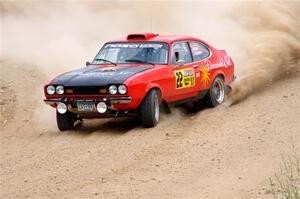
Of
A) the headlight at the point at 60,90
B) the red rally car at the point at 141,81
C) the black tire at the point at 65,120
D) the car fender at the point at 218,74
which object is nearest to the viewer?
the red rally car at the point at 141,81

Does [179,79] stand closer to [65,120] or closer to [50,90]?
[65,120]

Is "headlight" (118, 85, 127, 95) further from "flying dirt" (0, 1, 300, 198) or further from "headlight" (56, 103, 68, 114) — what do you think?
"headlight" (56, 103, 68, 114)

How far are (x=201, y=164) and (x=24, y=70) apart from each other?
26.6 ft

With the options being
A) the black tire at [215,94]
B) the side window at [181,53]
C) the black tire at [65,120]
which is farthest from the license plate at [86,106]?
the black tire at [215,94]

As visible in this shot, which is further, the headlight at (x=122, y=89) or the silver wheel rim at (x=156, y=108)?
the silver wheel rim at (x=156, y=108)

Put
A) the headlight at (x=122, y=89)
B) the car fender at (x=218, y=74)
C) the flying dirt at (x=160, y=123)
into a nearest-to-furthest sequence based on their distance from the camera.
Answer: the flying dirt at (x=160, y=123), the headlight at (x=122, y=89), the car fender at (x=218, y=74)

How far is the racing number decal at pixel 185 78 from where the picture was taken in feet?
37.6

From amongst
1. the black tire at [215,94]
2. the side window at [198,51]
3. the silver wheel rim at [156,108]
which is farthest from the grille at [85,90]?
the black tire at [215,94]

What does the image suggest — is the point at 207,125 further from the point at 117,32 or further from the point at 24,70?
the point at 117,32

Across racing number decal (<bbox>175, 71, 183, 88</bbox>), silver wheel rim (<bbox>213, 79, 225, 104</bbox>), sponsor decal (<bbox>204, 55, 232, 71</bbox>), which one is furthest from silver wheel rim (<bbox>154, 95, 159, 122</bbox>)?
silver wheel rim (<bbox>213, 79, 225, 104</bbox>)

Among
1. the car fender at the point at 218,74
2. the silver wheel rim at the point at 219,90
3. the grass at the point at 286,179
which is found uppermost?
the grass at the point at 286,179

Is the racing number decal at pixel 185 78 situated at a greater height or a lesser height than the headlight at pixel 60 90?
lesser

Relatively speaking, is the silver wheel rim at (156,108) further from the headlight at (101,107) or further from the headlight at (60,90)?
the headlight at (60,90)

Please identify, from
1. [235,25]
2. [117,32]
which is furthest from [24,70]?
[235,25]
